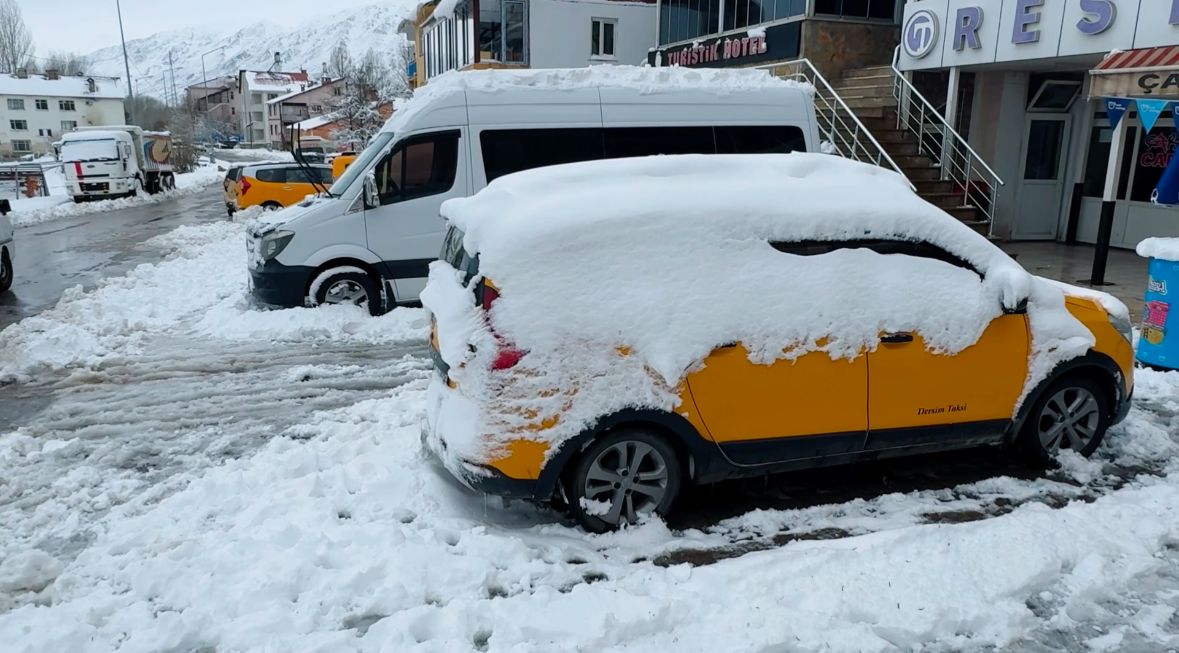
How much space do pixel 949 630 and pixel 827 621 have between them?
1.77 ft

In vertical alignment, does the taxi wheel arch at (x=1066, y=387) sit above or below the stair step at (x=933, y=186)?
below

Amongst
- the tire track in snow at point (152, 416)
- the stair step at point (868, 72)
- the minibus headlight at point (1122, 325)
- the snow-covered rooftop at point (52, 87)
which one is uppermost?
the snow-covered rooftop at point (52, 87)

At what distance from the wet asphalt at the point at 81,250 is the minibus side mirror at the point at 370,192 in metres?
4.92

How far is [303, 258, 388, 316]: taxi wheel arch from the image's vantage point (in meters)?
9.41

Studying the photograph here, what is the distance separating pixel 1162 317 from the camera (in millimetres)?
7395

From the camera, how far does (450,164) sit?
9.43 metres

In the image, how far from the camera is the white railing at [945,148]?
1551cm

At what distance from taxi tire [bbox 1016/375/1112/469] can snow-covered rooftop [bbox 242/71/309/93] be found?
12805 centimetres

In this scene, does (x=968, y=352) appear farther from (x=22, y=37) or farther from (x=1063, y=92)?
(x=22, y=37)

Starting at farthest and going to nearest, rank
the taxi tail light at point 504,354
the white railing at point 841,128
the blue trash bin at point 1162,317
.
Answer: the white railing at point 841,128 < the blue trash bin at point 1162,317 < the taxi tail light at point 504,354

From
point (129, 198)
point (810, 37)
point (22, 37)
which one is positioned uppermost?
point (22, 37)

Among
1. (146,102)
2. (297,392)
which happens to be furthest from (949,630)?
(146,102)

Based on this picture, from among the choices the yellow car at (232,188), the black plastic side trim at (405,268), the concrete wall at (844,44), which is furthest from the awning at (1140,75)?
the yellow car at (232,188)

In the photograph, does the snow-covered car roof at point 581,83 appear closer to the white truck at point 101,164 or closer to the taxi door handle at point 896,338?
the taxi door handle at point 896,338
